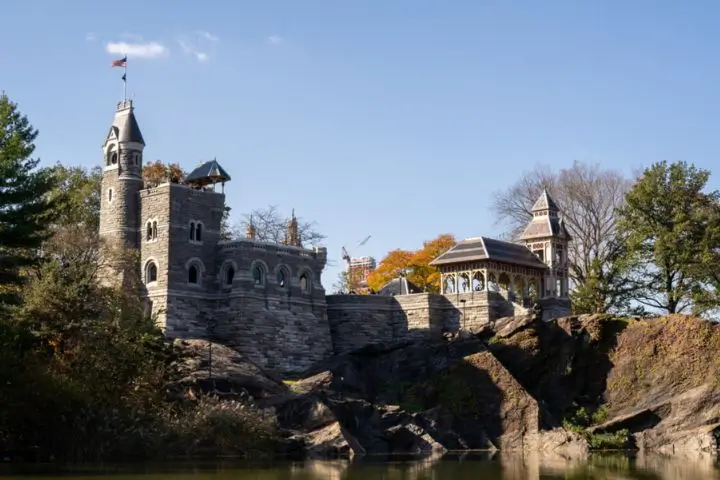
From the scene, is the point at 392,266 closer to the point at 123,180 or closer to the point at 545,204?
the point at 545,204

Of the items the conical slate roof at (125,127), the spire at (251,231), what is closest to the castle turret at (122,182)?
the conical slate roof at (125,127)

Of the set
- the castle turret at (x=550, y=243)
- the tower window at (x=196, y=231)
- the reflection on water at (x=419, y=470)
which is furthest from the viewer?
the castle turret at (x=550, y=243)

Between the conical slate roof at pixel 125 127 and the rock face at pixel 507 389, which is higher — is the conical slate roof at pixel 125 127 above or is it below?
above

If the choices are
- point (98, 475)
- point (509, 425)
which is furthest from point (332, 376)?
point (98, 475)

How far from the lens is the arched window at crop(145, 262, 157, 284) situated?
52.8m

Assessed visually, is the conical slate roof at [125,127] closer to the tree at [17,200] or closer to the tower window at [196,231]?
the tower window at [196,231]

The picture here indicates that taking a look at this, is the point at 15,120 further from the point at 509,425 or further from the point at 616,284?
the point at 616,284

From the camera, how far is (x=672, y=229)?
175 feet

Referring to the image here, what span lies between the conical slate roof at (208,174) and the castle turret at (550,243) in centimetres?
1594

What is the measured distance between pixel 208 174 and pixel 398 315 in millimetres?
11182

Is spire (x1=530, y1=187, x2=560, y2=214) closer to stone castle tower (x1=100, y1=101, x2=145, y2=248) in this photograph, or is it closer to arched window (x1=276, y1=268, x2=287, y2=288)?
arched window (x1=276, y1=268, x2=287, y2=288)

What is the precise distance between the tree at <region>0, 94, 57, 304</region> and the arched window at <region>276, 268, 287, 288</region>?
54.6ft

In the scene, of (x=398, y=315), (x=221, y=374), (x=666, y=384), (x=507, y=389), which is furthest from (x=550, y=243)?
(x=221, y=374)

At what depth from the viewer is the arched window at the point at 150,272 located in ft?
173
